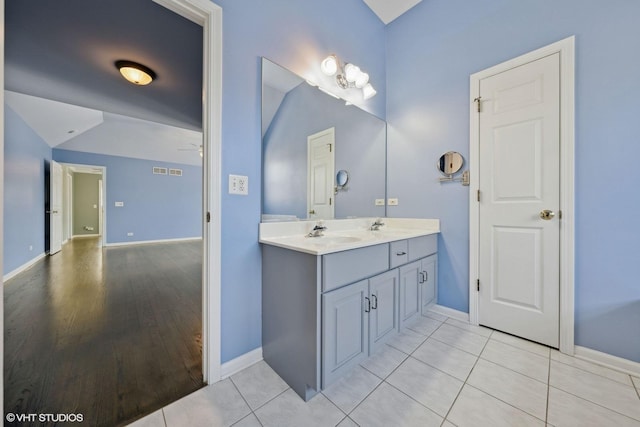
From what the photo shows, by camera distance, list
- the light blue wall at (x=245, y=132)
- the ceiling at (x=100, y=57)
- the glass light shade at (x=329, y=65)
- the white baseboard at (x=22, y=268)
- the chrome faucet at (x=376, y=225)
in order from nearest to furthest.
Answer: the light blue wall at (x=245, y=132)
the ceiling at (x=100, y=57)
the glass light shade at (x=329, y=65)
the chrome faucet at (x=376, y=225)
the white baseboard at (x=22, y=268)

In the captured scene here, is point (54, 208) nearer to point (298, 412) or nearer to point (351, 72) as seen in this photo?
point (351, 72)

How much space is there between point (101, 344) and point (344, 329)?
1770mm

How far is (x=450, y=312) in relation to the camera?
2.08 meters

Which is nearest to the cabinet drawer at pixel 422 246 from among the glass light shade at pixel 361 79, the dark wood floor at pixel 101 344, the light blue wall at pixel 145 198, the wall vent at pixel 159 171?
the glass light shade at pixel 361 79

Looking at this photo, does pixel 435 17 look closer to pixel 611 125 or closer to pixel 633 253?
pixel 611 125

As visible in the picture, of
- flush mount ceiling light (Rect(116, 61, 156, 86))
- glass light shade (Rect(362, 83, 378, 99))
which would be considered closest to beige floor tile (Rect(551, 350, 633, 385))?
glass light shade (Rect(362, 83, 378, 99))

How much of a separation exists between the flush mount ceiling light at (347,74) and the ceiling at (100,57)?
43.6 inches

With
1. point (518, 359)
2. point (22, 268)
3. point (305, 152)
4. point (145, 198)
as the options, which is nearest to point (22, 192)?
point (22, 268)

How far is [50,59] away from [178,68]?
119cm

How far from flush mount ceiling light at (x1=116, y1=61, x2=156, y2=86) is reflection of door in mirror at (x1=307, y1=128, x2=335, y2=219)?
6.42 ft

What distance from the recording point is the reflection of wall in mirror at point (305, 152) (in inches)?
64.5

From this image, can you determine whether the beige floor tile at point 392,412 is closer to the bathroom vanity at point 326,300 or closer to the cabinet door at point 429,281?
the bathroom vanity at point 326,300

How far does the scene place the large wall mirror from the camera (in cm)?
159

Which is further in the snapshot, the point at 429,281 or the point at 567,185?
the point at 429,281
